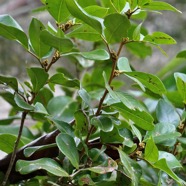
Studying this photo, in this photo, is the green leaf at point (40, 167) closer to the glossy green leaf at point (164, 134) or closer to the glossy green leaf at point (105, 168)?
the glossy green leaf at point (105, 168)

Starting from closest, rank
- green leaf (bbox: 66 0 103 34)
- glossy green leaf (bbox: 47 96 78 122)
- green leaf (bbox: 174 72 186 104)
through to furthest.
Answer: green leaf (bbox: 66 0 103 34) < green leaf (bbox: 174 72 186 104) < glossy green leaf (bbox: 47 96 78 122)

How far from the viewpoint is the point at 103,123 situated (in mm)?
479

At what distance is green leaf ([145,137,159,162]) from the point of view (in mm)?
482

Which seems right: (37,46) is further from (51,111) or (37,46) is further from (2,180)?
(51,111)

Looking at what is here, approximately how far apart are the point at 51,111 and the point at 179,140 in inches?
11.4

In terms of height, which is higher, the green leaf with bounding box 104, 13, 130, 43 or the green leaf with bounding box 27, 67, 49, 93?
the green leaf with bounding box 104, 13, 130, 43

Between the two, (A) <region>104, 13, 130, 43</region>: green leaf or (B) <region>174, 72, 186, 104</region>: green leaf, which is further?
(B) <region>174, 72, 186, 104</region>: green leaf

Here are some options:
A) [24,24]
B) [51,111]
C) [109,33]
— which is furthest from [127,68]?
[24,24]

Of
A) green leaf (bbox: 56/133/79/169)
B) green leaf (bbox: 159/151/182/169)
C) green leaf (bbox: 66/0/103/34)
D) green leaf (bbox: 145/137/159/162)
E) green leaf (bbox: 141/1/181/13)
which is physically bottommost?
green leaf (bbox: 159/151/182/169)

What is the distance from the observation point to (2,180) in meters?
0.53

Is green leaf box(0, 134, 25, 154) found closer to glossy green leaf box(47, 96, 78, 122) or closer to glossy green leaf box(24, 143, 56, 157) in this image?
glossy green leaf box(24, 143, 56, 157)

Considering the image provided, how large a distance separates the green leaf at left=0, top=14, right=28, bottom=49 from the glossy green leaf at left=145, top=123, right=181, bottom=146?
196mm

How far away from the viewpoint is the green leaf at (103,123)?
18.7 inches

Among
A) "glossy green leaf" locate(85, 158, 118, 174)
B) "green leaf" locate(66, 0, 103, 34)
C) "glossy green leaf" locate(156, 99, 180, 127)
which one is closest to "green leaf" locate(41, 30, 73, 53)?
"green leaf" locate(66, 0, 103, 34)
